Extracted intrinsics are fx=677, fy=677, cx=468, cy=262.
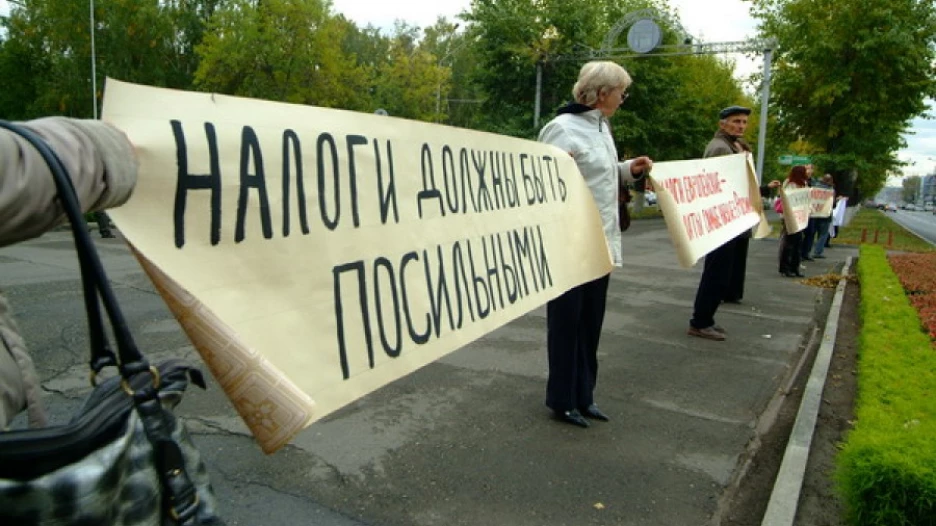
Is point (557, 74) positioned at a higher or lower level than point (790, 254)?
higher

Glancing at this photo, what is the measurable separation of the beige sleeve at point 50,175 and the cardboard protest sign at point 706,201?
137 inches

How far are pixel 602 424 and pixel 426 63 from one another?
124ft

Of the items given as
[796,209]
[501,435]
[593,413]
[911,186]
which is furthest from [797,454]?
[911,186]

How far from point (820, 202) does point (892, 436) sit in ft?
34.6

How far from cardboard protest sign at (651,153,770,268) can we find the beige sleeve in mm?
3490

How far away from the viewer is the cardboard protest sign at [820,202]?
11984 millimetres

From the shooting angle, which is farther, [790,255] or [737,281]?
[790,255]

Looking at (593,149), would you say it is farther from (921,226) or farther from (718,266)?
(921,226)

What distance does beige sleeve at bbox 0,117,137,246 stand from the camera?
38.7 inches

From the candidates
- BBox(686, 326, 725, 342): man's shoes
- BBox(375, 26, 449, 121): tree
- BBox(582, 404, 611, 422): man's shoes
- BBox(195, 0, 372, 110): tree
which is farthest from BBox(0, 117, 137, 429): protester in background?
BBox(375, 26, 449, 121): tree

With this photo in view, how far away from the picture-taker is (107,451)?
37.0 inches

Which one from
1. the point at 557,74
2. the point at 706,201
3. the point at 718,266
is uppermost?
the point at 557,74

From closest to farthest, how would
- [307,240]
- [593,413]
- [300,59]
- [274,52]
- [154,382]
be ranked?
1. [154,382]
2. [307,240]
3. [593,413]
4. [274,52]
5. [300,59]

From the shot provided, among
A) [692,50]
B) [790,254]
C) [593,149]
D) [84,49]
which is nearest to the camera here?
[593,149]
